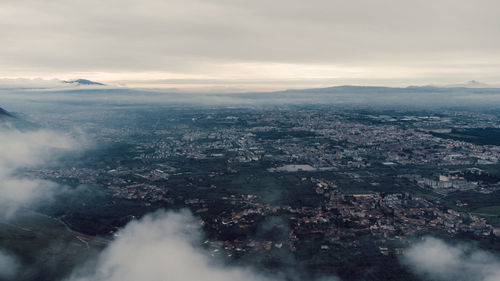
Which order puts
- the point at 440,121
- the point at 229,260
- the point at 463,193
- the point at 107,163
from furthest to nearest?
the point at 440,121 → the point at 107,163 → the point at 463,193 → the point at 229,260

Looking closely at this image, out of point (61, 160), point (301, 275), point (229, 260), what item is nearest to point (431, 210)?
point (301, 275)

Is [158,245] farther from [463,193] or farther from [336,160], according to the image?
[336,160]

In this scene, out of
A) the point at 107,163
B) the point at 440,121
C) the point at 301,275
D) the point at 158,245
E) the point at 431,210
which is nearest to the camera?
the point at 301,275

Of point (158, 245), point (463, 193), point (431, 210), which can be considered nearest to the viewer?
point (158, 245)

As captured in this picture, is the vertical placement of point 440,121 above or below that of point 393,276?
above

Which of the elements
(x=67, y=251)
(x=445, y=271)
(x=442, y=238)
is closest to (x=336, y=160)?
(x=442, y=238)

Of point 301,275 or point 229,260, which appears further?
point 229,260

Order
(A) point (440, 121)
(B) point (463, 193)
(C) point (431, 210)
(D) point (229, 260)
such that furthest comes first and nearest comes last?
(A) point (440, 121)
(B) point (463, 193)
(C) point (431, 210)
(D) point (229, 260)

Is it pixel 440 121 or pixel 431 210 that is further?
pixel 440 121

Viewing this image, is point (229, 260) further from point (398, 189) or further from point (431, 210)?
point (398, 189)
